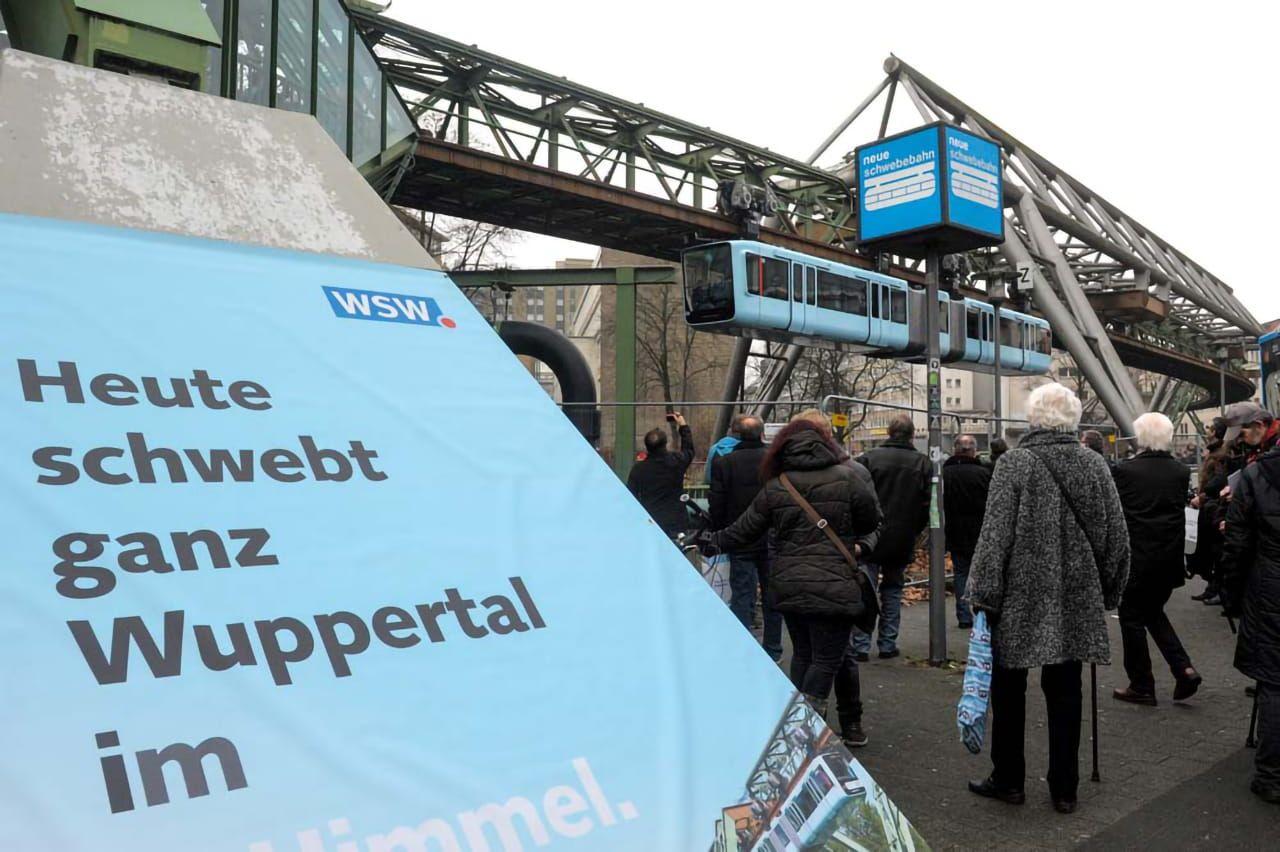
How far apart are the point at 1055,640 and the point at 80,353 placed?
3732 millimetres

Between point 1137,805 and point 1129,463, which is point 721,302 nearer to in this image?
point 1129,463

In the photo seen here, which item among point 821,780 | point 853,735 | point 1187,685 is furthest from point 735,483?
point 821,780

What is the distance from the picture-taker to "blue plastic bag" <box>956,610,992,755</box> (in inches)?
161

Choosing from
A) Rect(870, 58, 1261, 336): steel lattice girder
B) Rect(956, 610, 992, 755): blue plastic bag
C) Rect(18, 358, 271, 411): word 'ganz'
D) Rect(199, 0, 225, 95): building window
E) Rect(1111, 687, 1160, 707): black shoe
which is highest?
Rect(870, 58, 1261, 336): steel lattice girder

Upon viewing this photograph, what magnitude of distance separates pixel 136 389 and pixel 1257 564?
4.85 meters

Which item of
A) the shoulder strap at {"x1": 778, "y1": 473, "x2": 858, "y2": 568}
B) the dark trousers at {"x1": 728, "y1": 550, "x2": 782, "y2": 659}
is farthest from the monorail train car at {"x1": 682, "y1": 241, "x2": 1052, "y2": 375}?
the shoulder strap at {"x1": 778, "y1": 473, "x2": 858, "y2": 568}

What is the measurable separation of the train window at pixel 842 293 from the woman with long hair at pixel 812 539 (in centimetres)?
1311

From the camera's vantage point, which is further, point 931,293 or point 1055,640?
point 931,293

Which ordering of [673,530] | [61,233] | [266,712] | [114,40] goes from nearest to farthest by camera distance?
[266,712], [61,233], [114,40], [673,530]

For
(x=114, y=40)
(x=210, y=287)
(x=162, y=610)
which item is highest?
(x=114, y=40)

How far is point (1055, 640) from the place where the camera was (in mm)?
4117

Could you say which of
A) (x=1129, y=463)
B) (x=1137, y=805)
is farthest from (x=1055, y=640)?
(x=1129, y=463)

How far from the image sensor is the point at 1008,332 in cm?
2506

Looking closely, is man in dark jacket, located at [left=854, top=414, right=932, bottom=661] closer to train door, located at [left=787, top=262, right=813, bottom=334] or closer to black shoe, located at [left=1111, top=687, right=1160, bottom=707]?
black shoe, located at [left=1111, top=687, right=1160, bottom=707]
